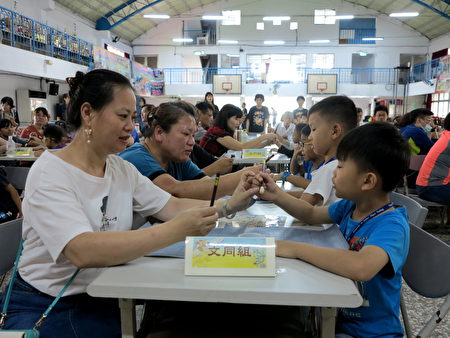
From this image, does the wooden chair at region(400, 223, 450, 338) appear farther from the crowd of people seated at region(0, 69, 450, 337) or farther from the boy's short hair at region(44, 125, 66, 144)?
the boy's short hair at region(44, 125, 66, 144)

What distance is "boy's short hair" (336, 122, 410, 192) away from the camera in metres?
1.17

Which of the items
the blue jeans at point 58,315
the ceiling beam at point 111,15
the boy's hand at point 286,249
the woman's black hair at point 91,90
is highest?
the ceiling beam at point 111,15

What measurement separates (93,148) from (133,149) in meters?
0.71

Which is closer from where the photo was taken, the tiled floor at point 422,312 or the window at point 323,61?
the tiled floor at point 422,312

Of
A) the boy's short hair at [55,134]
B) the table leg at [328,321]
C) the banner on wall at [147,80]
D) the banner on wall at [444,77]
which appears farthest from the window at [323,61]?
the table leg at [328,321]

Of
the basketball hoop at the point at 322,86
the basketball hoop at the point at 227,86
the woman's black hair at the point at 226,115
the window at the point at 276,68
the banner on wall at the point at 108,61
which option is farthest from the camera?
the window at the point at 276,68

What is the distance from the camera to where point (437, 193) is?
3.60 metres

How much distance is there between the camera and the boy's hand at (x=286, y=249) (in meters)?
1.01

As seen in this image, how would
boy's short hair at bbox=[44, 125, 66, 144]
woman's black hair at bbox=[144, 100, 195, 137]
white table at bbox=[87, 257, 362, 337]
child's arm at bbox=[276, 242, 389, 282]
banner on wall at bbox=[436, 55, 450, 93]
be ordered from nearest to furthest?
white table at bbox=[87, 257, 362, 337], child's arm at bbox=[276, 242, 389, 282], woman's black hair at bbox=[144, 100, 195, 137], boy's short hair at bbox=[44, 125, 66, 144], banner on wall at bbox=[436, 55, 450, 93]

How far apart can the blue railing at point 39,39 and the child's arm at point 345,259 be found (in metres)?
9.83

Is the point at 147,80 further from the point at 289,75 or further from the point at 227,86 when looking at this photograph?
the point at 289,75

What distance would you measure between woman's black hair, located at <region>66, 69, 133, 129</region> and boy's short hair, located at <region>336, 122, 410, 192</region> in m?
0.74

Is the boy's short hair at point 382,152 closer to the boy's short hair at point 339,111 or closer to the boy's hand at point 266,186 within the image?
the boy's hand at point 266,186

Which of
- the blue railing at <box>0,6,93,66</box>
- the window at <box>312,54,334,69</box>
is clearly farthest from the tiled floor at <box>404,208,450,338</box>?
the window at <box>312,54,334,69</box>
